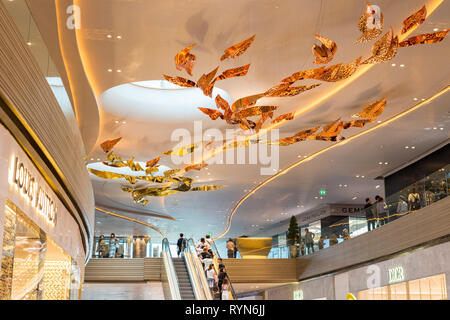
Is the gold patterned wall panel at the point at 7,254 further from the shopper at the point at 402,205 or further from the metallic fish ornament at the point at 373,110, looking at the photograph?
the shopper at the point at 402,205

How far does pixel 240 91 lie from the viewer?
36.4ft

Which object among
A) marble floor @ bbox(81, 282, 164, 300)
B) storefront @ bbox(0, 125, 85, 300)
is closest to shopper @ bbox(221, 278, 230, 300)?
marble floor @ bbox(81, 282, 164, 300)

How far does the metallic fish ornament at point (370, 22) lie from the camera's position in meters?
7.35

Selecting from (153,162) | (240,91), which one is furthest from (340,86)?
(153,162)

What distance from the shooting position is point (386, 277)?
Answer: 1437cm

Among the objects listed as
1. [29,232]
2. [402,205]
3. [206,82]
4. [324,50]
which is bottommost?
[29,232]

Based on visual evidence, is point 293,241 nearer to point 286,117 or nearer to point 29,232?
point 286,117

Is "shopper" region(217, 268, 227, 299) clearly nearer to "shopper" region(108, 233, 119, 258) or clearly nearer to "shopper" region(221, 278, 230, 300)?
"shopper" region(221, 278, 230, 300)

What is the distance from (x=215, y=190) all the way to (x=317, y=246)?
447 centimetres

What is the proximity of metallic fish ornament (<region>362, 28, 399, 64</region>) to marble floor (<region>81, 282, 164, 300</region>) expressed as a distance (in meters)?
9.11

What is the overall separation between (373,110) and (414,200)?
2.84 meters

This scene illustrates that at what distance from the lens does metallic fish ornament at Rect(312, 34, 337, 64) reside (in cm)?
812

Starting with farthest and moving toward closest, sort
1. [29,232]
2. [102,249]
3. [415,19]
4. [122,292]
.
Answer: [102,249], [122,292], [415,19], [29,232]
